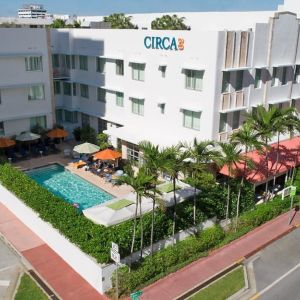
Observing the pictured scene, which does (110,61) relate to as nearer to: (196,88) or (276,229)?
(196,88)

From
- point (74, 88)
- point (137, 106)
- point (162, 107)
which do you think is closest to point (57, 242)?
point (162, 107)

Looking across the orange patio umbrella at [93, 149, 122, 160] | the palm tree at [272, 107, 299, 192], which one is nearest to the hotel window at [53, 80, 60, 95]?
the orange patio umbrella at [93, 149, 122, 160]

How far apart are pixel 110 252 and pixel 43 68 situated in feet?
85.3

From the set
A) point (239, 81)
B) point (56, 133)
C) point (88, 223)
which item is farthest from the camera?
point (56, 133)

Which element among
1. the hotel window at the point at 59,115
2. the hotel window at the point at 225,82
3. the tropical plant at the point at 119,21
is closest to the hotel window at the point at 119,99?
the hotel window at the point at 59,115

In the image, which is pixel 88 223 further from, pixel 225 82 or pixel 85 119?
pixel 85 119

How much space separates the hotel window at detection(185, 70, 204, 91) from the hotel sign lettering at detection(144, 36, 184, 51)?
2.12m

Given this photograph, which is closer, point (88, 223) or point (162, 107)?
point (88, 223)

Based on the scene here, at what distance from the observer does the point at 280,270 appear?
897 inches

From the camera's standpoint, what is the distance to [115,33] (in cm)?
3784

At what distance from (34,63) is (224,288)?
29.1 metres

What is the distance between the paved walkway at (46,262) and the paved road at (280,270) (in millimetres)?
8679

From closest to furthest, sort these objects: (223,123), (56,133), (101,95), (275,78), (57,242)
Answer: (57,242) < (223,123) < (275,78) < (56,133) < (101,95)

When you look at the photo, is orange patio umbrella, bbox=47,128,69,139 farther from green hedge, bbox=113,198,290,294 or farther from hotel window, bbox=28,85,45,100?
green hedge, bbox=113,198,290,294
